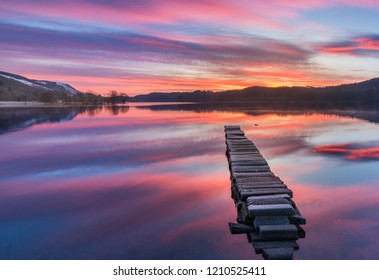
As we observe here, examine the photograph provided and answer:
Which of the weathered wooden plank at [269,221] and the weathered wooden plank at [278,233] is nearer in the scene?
the weathered wooden plank at [278,233]

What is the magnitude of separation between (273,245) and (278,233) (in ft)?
1.16

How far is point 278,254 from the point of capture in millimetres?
9078

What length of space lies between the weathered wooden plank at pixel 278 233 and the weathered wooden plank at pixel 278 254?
44 cm

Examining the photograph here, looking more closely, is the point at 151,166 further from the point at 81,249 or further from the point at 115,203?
the point at 81,249

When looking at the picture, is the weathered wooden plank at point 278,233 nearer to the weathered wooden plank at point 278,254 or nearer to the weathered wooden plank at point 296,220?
the weathered wooden plank at point 278,254

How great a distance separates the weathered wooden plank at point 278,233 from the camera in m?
9.64

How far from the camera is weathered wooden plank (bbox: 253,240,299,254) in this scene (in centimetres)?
946

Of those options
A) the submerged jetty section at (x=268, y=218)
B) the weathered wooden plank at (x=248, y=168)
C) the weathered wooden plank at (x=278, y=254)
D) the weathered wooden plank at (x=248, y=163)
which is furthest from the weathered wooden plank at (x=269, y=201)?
the weathered wooden plank at (x=248, y=163)

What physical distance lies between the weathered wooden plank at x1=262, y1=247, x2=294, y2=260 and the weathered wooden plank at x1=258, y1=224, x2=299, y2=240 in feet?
1.46

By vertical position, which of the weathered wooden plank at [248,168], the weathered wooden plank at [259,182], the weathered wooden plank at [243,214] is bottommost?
the weathered wooden plank at [243,214]

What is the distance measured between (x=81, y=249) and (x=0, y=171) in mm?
13231

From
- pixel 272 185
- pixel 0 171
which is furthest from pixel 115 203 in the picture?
pixel 0 171

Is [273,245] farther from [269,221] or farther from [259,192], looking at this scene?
[259,192]

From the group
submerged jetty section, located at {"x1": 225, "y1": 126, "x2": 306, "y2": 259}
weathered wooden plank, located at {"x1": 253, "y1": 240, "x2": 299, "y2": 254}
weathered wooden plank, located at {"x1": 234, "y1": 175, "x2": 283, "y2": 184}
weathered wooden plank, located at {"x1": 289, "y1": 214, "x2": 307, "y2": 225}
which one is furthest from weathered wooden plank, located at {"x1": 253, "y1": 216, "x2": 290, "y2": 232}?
weathered wooden plank, located at {"x1": 234, "y1": 175, "x2": 283, "y2": 184}
